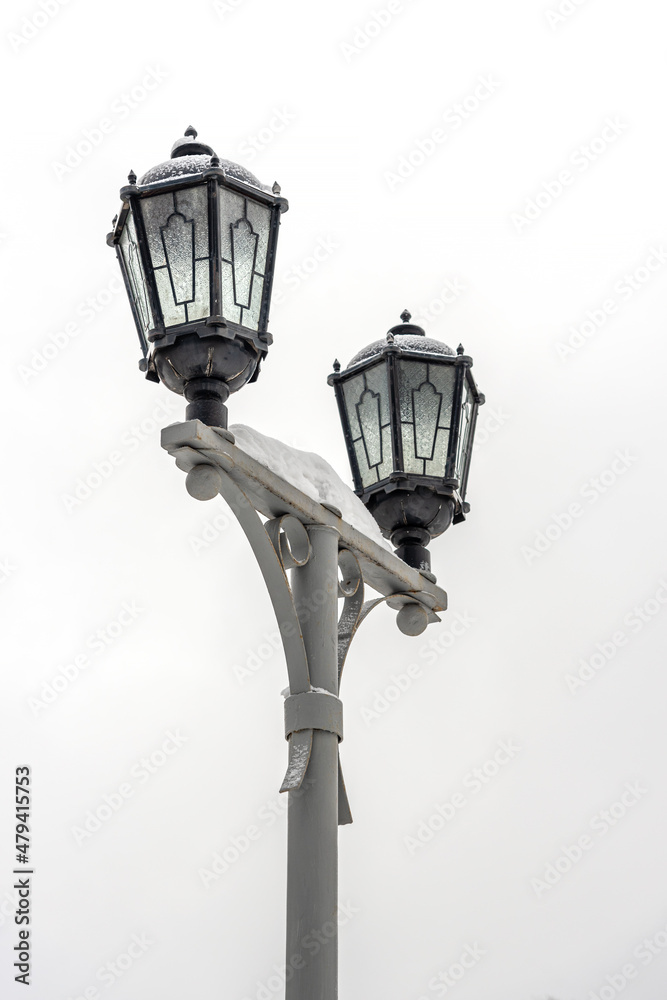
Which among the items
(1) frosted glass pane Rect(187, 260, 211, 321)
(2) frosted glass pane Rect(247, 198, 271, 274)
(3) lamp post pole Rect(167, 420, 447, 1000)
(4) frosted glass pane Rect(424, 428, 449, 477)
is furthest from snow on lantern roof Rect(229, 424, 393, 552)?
(2) frosted glass pane Rect(247, 198, 271, 274)

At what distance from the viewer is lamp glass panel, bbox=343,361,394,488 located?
13.8ft

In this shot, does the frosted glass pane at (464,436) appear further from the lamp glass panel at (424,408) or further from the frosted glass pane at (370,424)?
the frosted glass pane at (370,424)

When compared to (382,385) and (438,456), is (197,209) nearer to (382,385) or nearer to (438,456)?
(382,385)

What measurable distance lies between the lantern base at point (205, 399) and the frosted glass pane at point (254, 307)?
0.64 ft

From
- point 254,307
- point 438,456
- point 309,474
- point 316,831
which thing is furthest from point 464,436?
point 316,831

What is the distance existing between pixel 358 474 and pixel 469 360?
57cm

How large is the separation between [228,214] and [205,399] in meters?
0.53

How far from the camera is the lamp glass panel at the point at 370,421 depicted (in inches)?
165

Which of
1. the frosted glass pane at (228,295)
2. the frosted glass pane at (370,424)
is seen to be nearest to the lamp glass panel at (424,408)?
the frosted glass pane at (370,424)

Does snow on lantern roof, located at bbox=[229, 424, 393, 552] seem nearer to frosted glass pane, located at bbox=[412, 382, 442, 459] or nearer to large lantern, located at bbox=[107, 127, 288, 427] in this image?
large lantern, located at bbox=[107, 127, 288, 427]

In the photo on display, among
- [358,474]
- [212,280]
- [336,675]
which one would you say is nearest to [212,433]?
[212,280]

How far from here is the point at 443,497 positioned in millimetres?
4258

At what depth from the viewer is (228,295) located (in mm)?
3381

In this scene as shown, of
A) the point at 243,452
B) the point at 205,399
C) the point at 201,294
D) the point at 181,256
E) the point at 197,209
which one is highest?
the point at 197,209
